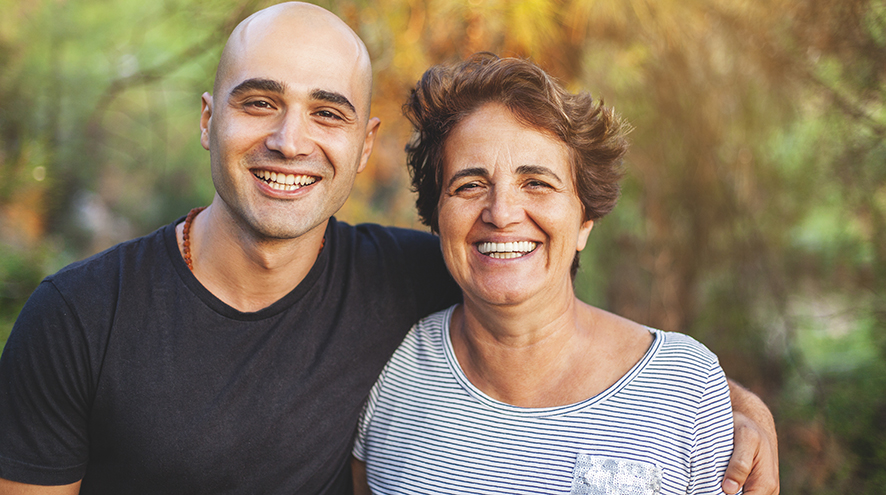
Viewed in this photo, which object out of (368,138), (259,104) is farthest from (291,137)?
(368,138)

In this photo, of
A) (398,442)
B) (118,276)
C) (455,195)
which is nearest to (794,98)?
(455,195)

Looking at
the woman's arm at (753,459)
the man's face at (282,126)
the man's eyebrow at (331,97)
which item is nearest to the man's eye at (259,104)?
the man's face at (282,126)

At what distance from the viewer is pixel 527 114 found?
1629mm

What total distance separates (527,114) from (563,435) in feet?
2.70

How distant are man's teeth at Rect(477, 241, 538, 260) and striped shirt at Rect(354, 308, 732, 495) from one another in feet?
1.21

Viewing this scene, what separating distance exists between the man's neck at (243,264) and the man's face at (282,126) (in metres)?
0.04

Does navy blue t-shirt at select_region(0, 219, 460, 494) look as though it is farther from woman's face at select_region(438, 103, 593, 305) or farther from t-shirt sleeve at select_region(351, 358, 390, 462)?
woman's face at select_region(438, 103, 593, 305)

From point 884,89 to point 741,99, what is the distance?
0.90 m

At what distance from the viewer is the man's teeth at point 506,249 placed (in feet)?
5.22

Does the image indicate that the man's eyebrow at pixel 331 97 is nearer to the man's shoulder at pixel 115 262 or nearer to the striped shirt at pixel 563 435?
the man's shoulder at pixel 115 262

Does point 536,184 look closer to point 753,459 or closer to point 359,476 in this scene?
point 753,459

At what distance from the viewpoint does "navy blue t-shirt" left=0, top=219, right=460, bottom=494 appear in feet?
4.91

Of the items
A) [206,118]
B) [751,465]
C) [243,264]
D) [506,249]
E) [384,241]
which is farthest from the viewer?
[384,241]

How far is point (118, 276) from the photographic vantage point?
1.61 meters
